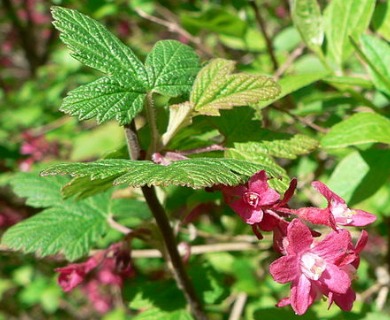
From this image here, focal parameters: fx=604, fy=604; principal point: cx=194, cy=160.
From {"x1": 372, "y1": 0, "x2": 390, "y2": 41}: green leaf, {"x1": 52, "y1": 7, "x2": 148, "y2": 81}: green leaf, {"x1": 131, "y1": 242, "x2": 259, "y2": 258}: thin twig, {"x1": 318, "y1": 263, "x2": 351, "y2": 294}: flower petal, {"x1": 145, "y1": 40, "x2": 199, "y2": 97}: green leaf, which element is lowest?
{"x1": 131, "y1": 242, "x2": 259, "y2": 258}: thin twig

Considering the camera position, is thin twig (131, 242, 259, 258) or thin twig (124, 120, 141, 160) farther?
thin twig (131, 242, 259, 258)

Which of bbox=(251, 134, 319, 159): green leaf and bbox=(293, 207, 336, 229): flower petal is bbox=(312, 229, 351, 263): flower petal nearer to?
bbox=(293, 207, 336, 229): flower petal

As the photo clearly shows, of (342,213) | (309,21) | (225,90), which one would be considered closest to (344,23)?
(309,21)

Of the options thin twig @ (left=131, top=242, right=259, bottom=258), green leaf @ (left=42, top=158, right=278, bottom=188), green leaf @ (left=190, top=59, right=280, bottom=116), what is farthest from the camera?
thin twig @ (left=131, top=242, right=259, bottom=258)

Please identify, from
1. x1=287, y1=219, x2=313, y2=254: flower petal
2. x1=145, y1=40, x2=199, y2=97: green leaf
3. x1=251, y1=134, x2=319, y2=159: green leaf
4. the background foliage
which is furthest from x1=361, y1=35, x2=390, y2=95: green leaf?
x1=287, y1=219, x2=313, y2=254: flower petal

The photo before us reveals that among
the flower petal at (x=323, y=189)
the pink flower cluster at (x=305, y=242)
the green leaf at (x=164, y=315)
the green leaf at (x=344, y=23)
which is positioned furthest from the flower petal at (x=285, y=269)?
the green leaf at (x=344, y=23)

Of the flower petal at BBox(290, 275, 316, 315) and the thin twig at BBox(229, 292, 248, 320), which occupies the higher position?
the flower petal at BBox(290, 275, 316, 315)

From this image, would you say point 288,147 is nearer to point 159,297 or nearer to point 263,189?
point 263,189
